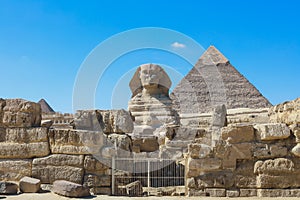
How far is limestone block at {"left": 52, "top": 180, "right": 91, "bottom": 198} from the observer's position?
21.6 ft

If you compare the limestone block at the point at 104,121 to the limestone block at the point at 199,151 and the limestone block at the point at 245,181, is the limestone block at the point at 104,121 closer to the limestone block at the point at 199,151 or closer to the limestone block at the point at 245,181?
the limestone block at the point at 199,151

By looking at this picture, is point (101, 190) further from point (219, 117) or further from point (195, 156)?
point (219, 117)

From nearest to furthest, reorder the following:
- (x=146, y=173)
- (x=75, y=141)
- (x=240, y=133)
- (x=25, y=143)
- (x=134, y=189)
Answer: (x=240, y=133), (x=75, y=141), (x=25, y=143), (x=134, y=189), (x=146, y=173)

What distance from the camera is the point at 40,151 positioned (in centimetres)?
745

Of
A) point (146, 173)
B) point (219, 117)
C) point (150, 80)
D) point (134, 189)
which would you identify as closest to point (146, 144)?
point (219, 117)

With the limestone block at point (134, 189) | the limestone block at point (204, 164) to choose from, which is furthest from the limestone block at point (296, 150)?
the limestone block at point (134, 189)

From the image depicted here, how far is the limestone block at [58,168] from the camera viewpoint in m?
7.22

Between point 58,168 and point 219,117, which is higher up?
point 219,117

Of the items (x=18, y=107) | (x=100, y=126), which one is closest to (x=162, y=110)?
(x=100, y=126)

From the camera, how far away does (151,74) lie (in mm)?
20984

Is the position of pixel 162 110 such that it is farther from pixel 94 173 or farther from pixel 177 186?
pixel 94 173

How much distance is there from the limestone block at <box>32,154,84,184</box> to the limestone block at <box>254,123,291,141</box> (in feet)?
10.8

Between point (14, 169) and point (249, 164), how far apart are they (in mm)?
4301

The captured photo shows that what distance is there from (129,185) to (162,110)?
13008 millimetres
